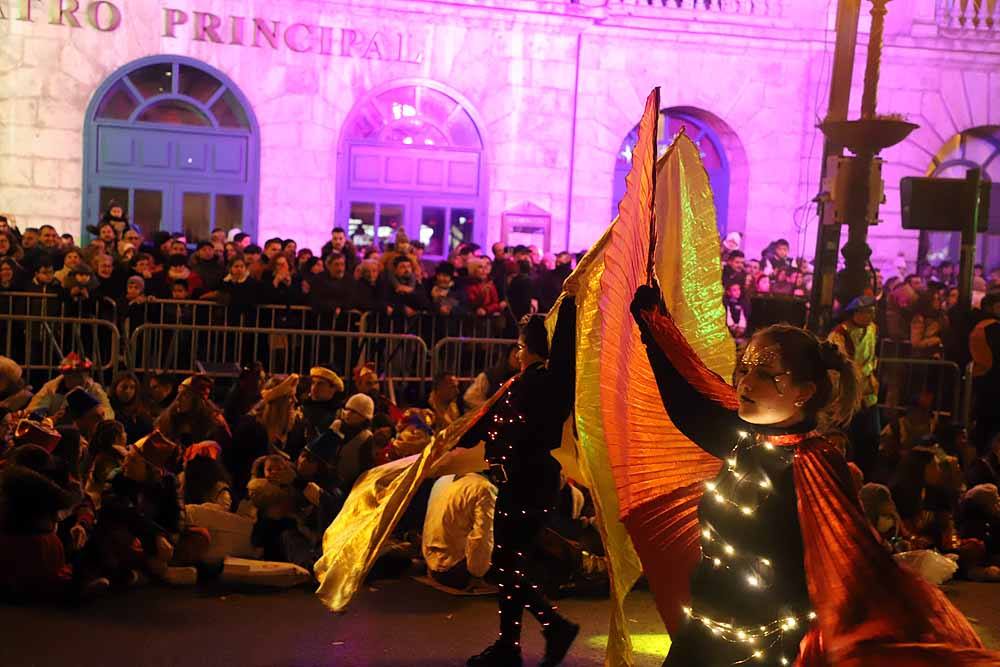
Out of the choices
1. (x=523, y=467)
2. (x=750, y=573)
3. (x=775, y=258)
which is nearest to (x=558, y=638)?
(x=523, y=467)

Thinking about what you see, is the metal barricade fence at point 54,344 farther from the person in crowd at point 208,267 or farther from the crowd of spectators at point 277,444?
the person in crowd at point 208,267

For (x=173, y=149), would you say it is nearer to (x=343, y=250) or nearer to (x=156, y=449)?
(x=343, y=250)

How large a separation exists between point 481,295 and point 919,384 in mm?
4810

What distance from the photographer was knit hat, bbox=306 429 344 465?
28.8 feet

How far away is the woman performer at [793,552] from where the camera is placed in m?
3.56

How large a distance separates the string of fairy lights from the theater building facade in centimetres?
1707

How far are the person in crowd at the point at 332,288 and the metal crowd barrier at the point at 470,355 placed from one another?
1024 millimetres

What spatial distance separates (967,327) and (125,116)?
43.7 feet

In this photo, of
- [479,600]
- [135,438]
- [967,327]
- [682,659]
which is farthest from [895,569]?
[967,327]

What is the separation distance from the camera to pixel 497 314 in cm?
1333

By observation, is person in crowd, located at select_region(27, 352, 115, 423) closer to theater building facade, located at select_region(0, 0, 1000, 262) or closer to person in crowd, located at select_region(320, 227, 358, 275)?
person in crowd, located at select_region(320, 227, 358, 275)

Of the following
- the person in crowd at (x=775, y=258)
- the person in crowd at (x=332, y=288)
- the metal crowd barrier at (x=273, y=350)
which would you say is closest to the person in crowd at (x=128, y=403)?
the metal crowd barrier at (x=273, y=350)

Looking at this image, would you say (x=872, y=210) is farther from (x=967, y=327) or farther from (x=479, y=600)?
(x=479, y=600)

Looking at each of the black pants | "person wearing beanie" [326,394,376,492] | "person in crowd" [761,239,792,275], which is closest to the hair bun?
the black pants
